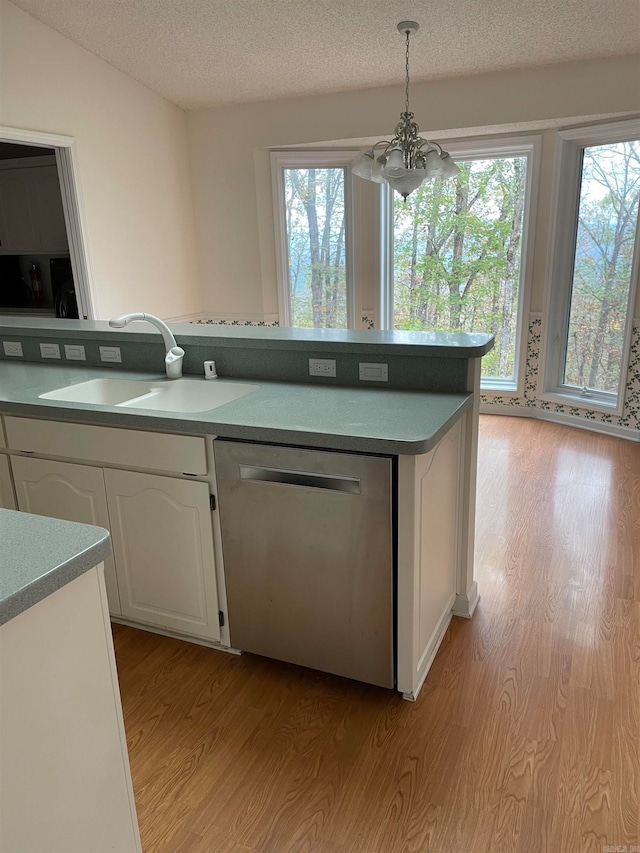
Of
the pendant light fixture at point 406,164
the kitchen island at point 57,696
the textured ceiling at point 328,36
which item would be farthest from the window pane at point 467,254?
the kitchen island at point 57,696

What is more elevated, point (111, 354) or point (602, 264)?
point (602, 264)

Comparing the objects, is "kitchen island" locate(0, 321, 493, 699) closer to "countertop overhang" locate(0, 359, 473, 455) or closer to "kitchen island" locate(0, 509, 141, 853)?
"countertop overhang" locate(0, 359, 473, 455)

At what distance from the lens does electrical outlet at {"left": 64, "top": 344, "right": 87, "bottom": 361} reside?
2.89m

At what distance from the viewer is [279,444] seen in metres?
1.85

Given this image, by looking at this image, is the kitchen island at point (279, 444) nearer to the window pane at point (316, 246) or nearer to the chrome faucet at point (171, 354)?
the chrome faucet at point (171, 354)

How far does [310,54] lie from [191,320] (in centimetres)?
235

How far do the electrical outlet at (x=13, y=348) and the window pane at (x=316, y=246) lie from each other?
2.75 meters

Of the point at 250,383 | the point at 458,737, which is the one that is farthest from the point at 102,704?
the point at 250,383

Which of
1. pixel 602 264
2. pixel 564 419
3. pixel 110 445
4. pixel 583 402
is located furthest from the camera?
pixel 564 419

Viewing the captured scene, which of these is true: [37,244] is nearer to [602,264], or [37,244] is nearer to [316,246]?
[316,246]

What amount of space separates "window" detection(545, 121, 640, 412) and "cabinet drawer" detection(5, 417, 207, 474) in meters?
3.62

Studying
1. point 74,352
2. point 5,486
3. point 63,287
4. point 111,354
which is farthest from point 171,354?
point 63,287

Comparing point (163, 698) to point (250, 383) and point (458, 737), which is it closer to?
point (458, 737)

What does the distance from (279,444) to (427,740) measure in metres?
0.98
